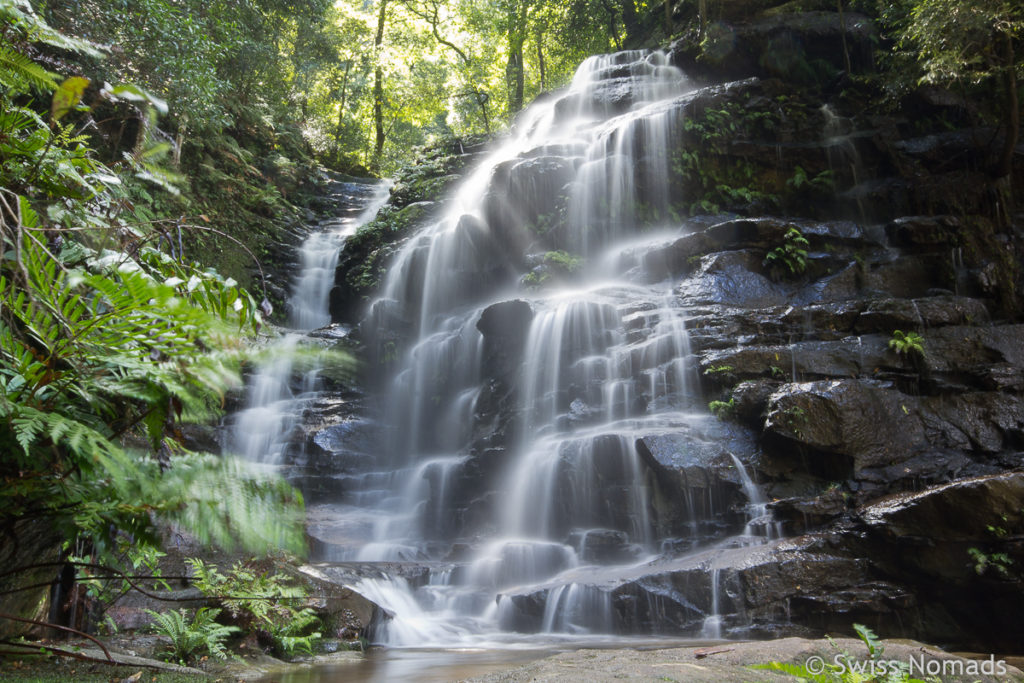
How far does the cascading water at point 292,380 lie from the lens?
11.3 meters

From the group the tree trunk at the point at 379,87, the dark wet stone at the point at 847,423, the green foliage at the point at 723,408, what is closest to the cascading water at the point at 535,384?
the green foliage at the point at 723,408

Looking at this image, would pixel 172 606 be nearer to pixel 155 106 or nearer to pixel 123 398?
pixel 123 398

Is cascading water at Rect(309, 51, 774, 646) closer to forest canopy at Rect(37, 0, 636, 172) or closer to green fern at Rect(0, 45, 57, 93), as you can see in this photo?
green fern at Rect(0, 45, 57, 93)

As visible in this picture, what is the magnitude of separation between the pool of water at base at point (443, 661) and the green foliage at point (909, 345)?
5.64 m

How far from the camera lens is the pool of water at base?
4.36m

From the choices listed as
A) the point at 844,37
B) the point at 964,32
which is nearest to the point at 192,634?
the point at 964,32

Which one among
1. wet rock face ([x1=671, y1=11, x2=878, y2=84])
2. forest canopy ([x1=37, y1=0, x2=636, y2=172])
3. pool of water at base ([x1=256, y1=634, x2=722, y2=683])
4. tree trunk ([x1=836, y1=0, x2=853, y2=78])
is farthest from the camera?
wet rock face ([x1=671, y1=11, x2=878, y2=84])

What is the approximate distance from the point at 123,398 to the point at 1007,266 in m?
13.9

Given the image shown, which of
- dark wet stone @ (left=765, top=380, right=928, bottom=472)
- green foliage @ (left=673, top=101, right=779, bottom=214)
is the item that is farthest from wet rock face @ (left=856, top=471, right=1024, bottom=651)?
green foliage @ (left=673, top=101, right=779, bottom=214)

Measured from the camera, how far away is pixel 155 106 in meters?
2.17

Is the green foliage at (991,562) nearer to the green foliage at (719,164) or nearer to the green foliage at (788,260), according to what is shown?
the green foliage at (788,260)

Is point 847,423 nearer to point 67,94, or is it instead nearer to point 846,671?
point 846,671

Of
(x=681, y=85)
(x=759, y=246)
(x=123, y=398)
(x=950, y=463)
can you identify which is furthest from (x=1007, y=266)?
(x=123, y=398)

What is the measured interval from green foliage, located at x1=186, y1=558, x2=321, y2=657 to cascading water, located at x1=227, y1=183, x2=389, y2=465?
1.94 m
